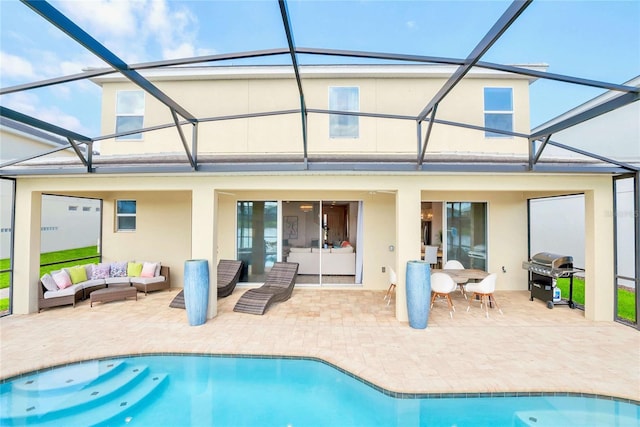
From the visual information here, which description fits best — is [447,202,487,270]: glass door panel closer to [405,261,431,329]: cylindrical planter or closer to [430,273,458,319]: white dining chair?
[430,273,458,319]: white dining chair

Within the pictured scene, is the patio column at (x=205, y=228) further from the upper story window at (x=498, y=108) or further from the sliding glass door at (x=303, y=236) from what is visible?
the upper story window at (x=498, y=108)

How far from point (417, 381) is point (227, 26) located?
795 cm

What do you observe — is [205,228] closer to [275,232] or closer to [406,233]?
[275,232]

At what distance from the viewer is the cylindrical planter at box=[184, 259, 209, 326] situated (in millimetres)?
6820

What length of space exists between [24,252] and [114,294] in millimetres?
2432

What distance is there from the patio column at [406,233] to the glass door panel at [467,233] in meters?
4.35

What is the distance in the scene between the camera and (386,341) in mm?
6102

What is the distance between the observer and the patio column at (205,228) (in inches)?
285

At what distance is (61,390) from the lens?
476cm

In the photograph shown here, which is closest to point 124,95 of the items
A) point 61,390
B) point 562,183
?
point 61,390

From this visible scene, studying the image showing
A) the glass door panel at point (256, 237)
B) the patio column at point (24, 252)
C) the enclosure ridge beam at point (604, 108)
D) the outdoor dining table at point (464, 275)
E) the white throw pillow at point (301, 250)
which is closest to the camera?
the enclosure ridge beam at point (604, 108)

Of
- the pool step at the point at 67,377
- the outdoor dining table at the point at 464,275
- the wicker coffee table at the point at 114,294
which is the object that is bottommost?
the pool step at the point at 67,377

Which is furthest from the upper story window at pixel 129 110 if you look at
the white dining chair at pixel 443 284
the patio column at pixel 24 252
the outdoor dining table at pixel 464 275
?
the outdoor dining table at pixel 464 275

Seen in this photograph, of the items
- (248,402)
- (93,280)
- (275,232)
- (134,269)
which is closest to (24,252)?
(93,280)
